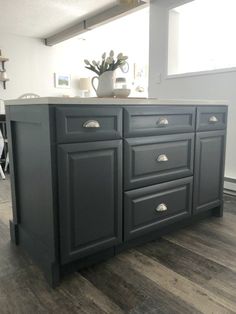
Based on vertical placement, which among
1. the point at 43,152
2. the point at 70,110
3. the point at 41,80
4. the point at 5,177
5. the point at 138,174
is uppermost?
the point at 41,80

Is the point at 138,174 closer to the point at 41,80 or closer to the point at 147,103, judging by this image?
the point at 147,103

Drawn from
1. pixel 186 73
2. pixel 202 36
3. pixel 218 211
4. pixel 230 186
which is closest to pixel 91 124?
pixel 218 211

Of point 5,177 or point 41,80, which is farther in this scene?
point 41,80

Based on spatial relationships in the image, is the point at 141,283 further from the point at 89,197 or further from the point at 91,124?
the point at 91,124

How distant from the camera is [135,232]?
159 centimetres

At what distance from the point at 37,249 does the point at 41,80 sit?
4574mm

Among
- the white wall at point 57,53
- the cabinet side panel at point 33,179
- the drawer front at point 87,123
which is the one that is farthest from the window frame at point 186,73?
the cabinet side panel at point 33,179

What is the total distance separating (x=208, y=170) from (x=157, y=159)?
56 cm

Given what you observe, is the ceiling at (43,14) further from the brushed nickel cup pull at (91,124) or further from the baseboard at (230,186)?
the brushed nickel cup pull at (91,124)

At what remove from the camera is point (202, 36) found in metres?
3.16

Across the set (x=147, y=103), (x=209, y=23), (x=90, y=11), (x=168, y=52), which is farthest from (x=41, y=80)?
(x=147, y=103)

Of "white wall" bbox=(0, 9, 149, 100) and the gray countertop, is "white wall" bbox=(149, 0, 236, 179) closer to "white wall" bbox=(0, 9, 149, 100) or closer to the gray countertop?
the gray countertop

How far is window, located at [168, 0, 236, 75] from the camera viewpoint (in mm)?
2896

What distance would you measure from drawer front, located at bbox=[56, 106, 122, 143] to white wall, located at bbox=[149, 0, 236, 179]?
1761 mm
